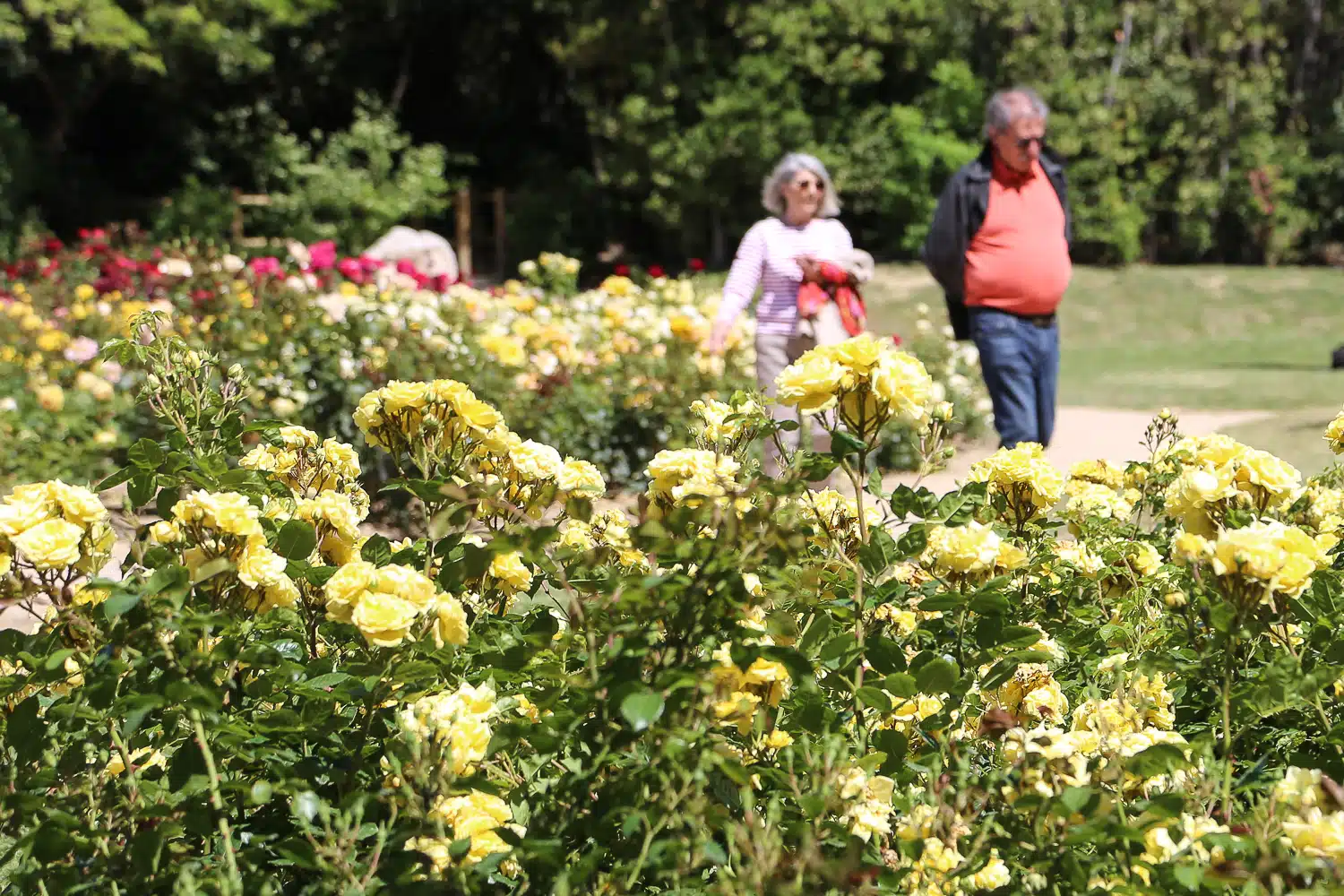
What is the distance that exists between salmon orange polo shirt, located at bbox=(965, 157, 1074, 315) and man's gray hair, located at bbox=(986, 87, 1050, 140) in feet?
0.57

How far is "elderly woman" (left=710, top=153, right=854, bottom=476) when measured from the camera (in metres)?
5.48

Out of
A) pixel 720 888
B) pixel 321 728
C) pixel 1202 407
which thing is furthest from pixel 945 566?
pixel 1202 407

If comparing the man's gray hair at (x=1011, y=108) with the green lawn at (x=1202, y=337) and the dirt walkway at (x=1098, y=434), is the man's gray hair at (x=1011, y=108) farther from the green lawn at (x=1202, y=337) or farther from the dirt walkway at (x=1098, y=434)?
the green lawn at (x=1202, y=337)

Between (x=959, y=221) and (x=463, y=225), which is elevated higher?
(x=959, y=221)

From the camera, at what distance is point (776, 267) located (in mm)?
5488

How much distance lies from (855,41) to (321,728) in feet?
70.0

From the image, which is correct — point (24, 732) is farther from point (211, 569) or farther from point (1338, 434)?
point (1338, 434)

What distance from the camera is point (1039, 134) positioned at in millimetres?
4945

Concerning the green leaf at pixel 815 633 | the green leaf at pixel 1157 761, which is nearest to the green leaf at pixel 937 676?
the green leaf at pixel 815 633

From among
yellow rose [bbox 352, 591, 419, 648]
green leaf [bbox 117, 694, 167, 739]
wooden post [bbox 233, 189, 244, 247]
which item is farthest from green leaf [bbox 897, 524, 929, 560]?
wooden post [bbox 233, 189, 244, 247]

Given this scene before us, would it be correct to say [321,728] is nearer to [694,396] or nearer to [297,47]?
[694,396]

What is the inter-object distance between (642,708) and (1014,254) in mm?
4027

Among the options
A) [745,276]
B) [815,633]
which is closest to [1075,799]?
[815,633]

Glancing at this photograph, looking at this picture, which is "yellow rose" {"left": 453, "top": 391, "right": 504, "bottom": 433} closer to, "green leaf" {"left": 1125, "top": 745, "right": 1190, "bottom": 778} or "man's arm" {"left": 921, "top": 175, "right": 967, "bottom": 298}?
"green leaf" {"left": 1125, "top": 745, "right": 1190, "bottom": 778}
